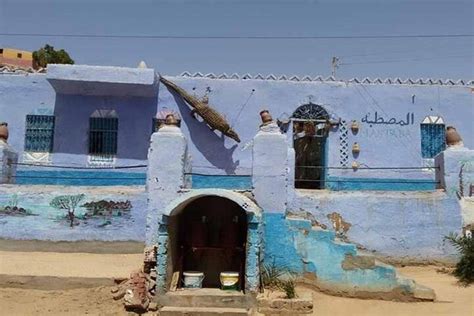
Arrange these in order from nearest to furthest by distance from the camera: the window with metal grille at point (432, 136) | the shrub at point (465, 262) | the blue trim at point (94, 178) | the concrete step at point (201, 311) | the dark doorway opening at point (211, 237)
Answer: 1. the concrete step at point (201, 311)
2. the shrub at point (465, 262)
3. the dark doorway opening at point (211, 237)
4. the blue trim at point (94, 178)
5. the window with metal grille at point (432, 136)

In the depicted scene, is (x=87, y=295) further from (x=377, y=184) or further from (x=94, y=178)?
(x=377, y=184)

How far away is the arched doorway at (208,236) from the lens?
9586mm

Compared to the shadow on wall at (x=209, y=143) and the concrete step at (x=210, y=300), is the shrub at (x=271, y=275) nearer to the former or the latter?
the concrete step at (x=210, y=300)

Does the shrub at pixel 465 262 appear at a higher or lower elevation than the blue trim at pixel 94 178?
lower

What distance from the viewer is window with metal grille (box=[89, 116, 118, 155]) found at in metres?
15.7

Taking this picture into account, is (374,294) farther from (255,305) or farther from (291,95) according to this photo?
(291,95)

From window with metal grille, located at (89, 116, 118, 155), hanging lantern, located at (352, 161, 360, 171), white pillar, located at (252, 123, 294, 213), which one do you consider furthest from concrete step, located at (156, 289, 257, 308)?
hanging lantern, located at (352, 161, 360, 171)

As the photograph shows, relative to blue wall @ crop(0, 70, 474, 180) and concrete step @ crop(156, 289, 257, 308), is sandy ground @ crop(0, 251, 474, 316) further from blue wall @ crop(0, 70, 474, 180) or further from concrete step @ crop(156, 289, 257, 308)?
blue wall @ crop(0, 70, 474, 180)

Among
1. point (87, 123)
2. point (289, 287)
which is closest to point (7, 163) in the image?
point (87, 123)

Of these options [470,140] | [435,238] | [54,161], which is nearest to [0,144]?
[54,161]

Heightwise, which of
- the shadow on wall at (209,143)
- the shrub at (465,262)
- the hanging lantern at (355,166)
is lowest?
the shrub at (465,262)

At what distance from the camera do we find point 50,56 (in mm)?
26906

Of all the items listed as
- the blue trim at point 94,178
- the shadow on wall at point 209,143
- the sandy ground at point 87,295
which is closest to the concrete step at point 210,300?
the sandy ground at point 87,295

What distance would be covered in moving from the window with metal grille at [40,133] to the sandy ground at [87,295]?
5310 mm
